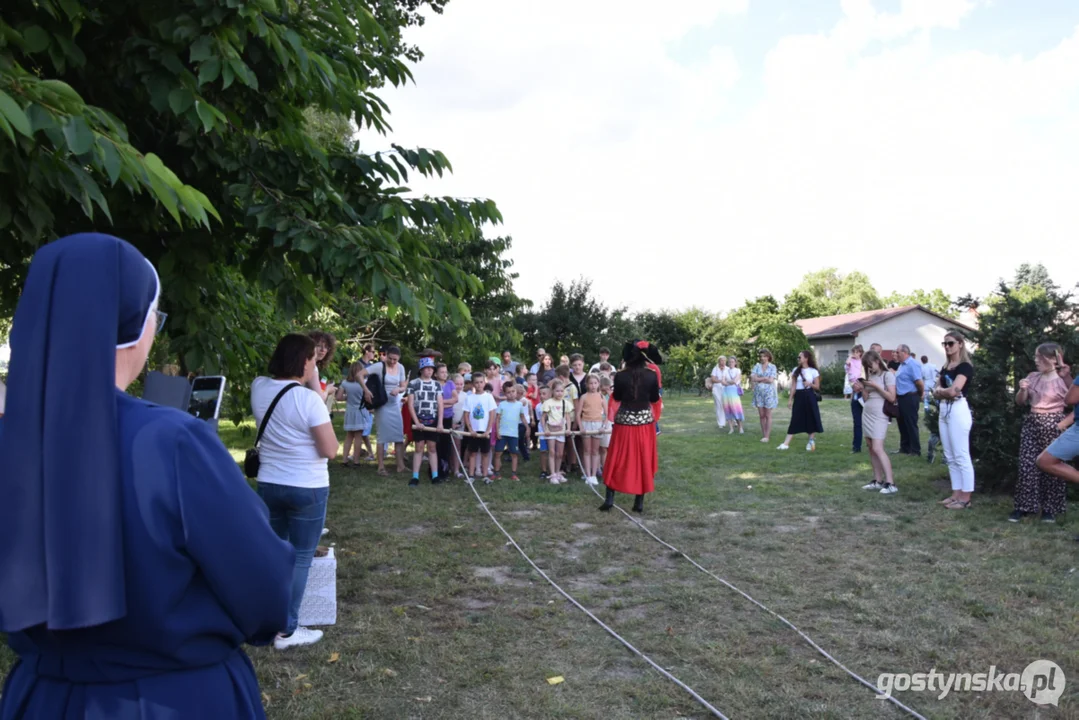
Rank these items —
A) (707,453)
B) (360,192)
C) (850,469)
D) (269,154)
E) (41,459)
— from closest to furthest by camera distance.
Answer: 1. (41,459)
2. (269,154)
3. (360,192)
4. (850,469)
5. (707,453)

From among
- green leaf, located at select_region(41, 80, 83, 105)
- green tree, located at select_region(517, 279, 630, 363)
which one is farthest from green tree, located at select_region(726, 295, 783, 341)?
green leaf, located at select_region(41, 80, 83, 105)

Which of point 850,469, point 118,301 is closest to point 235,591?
point 118,301

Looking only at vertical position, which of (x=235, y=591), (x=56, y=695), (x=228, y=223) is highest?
(x=228, y=223)

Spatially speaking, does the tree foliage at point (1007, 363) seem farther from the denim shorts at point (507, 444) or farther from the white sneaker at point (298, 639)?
the white sneaker at point (298, 639)

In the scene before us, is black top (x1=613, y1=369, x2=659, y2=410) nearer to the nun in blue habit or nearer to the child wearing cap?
the child wearing cap

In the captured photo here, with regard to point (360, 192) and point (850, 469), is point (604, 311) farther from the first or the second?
point (360, 192)

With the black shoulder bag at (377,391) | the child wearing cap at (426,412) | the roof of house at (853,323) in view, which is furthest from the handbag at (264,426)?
the roof of house at (853,323)

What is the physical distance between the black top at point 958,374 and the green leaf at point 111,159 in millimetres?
9271

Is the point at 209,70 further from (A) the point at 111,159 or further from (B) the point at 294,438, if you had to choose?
(B) the point at 294,438

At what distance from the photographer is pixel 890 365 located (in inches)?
606

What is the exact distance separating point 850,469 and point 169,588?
1287cm

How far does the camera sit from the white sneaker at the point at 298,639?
198 inches

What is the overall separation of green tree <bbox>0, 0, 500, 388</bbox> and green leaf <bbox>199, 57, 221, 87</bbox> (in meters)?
0.01

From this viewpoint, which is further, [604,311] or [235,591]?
[604,311]
